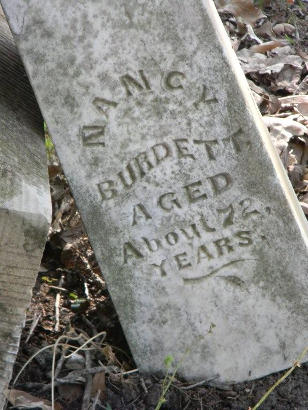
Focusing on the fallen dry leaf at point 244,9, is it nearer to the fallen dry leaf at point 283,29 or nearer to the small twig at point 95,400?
the fallen dry leaf at point 283,29

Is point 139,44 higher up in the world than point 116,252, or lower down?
higher up

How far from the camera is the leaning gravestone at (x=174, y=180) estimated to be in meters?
2.03

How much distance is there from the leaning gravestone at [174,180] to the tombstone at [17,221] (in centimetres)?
12

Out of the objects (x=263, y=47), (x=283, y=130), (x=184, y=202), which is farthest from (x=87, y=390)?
(x=263, y=47)

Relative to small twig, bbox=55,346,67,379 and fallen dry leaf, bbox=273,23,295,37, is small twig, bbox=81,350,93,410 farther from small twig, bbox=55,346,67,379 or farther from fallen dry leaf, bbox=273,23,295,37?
fallen dry leaf, bbox=273,23,295,37

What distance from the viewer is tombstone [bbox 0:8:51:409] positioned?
1908 millimetres

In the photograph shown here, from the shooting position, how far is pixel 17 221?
1.90 meters

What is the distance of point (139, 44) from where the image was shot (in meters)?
2.04

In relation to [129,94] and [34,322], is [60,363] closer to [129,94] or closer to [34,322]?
[34,322]

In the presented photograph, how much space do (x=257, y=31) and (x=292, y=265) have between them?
8.31 feet

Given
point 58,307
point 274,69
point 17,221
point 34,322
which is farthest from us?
point 274,69

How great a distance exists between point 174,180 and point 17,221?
488mm

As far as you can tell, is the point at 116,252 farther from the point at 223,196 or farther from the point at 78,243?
the point at 78,243

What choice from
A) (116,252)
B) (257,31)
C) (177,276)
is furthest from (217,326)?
(257,31)
